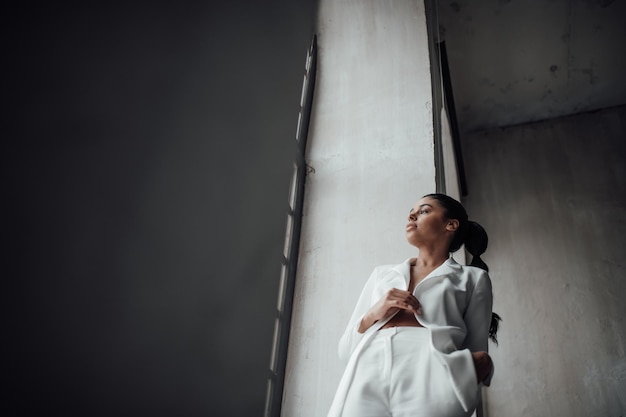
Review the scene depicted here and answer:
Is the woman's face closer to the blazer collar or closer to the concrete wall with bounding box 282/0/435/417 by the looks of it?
the blazer collar

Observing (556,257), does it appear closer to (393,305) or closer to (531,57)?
(531,57)

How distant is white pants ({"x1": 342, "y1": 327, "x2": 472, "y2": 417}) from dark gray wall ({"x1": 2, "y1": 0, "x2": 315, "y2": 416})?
0.38 m

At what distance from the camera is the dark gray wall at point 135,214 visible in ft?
1.75

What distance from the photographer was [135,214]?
682 mm

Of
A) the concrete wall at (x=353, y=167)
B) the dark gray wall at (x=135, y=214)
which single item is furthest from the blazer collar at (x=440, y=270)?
the concrete wall at (x=353, y=167)

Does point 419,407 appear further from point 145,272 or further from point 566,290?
point 566,290

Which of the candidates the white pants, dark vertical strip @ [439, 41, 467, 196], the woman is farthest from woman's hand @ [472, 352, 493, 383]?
dark vertical strip @ [439, 41, 467, 196]

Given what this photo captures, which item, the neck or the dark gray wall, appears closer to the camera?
the dark gray wall

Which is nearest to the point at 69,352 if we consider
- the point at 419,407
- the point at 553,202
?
the point at 419,407

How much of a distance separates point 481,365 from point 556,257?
4.32 meters

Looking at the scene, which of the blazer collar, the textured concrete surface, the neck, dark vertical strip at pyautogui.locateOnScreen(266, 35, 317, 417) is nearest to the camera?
the blazer collar

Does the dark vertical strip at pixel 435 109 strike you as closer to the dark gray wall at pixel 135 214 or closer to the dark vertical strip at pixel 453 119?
the dark vertical strip at pixel 453 119

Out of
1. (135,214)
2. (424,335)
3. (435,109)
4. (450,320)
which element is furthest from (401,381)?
(435,109)

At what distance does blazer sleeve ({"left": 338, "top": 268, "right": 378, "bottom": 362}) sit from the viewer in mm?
1585
